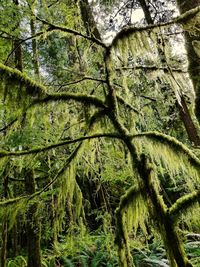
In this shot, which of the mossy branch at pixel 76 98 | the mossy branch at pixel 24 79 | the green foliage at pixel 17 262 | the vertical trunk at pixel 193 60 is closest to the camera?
the mossy branch at pixel 24 79

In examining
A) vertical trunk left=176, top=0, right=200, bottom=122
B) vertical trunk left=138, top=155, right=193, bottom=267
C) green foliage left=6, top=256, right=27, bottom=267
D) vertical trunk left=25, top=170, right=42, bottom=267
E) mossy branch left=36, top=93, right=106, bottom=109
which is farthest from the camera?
green foliage left=6, top=256, right=27, bottom=267

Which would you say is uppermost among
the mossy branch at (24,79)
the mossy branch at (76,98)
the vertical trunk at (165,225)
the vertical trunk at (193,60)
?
the vertical trunk at (193,60)

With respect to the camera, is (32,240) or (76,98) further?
(32,240)

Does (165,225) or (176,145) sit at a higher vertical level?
(176,145)

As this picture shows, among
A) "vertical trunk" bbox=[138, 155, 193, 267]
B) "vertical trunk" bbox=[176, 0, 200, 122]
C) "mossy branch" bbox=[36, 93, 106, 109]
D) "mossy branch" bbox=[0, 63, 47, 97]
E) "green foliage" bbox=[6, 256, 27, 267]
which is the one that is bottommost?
"vertical trunk" bbox=[138, 155, 193, 267]

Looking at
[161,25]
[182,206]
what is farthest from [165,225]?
[161,25]

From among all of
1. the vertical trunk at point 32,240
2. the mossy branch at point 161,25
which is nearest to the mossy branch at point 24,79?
the mossy branch at point 161,25

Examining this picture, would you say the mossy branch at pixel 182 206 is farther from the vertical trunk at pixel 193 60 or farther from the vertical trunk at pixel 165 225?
the vertical trunk at pixel 193 60

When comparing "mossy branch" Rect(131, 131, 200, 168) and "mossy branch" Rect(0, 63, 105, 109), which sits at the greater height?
"mossy branch" Rect(0, 63, 105, 109)

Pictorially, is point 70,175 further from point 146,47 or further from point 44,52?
point 44,52

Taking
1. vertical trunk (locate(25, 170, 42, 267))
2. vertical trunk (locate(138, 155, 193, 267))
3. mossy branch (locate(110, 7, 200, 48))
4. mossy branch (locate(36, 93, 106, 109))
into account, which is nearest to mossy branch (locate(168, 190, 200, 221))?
vertical trunk (locate(138, 155, 193, 267))

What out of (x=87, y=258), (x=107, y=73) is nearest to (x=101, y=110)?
(x=107, y=73)

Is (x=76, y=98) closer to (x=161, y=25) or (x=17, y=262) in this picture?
(x=161, y=25)

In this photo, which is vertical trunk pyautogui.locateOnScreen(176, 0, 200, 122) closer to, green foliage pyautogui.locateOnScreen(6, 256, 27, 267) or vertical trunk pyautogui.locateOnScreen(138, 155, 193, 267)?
vertical trunk pyautogui.locateOnScreen(138, 155, 193, 267)
